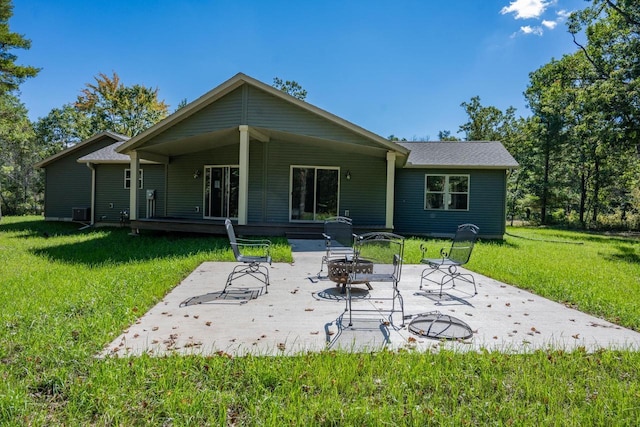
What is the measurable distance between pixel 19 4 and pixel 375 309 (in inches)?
738

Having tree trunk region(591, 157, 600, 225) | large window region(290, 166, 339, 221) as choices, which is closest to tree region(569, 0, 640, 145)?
large window region(290, 166, 339, 221)

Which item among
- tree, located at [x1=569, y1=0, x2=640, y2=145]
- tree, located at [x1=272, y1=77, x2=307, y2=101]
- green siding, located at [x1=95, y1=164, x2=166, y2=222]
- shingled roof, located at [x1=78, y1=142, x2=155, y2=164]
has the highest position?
tree, located at [x1=272, y1=77, x2=307, y2=101]

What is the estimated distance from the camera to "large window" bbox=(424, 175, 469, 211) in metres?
13.5

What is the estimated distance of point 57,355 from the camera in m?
2.84

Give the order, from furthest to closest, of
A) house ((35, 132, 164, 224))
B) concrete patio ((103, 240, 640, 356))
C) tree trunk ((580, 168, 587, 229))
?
tree trunk ((580, 168, 587, 229)) < house ((35, 132, 164, 224)) < concrete patio ((103, 240, 640, 356))

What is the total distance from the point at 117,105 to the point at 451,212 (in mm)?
29301

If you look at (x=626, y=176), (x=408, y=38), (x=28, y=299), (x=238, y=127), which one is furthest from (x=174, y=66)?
(x=626, y=176)

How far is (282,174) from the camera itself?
1223 centimetres

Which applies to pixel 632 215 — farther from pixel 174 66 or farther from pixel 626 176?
pixel 174 66

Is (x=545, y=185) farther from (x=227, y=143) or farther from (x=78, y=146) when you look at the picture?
(x=78, y=146)

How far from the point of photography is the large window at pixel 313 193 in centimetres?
1232

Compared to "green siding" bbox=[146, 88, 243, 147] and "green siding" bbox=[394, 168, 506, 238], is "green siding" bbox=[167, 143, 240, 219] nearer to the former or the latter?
"green siding" bbox=[146, 88, 243, 147]

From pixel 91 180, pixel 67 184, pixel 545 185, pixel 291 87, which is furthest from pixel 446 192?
pixel 291 87

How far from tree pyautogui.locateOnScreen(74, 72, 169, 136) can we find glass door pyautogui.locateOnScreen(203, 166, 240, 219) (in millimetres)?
21714
